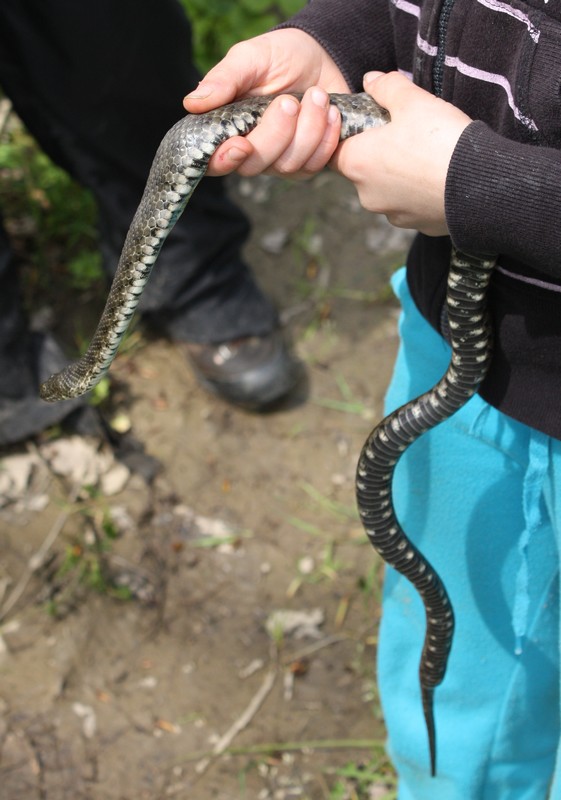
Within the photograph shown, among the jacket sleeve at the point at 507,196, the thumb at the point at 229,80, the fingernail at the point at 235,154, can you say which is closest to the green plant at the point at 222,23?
the thumb at the point at 229,80

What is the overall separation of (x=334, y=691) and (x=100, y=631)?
0.75m

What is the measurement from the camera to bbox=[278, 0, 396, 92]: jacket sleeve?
1645 millimetres

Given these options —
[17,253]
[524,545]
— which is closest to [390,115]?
[524,545]

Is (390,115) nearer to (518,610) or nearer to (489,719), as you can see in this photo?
(518,610)

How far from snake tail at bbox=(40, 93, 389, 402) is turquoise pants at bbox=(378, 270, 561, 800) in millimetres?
437

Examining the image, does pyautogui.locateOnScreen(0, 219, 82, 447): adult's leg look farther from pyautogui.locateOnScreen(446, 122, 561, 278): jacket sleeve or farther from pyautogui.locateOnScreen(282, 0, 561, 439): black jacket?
pyautogui.locateOnScreen(446, 122, 561, 278): jacket sleeve

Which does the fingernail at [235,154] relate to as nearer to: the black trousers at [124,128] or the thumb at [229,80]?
the thumb at [229,80]

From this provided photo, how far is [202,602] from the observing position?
9.55 feet

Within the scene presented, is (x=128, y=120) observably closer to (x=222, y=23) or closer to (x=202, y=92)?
(x=222, y=23)

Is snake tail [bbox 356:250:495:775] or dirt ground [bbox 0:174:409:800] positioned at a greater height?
snake tail [bbox 356:250:495:775]

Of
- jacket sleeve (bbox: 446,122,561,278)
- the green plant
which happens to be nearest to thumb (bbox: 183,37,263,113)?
jacket sleeve (bbox: 446,122,561,278)

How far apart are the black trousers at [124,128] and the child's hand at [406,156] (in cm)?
182


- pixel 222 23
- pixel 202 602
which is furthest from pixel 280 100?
pixel 222 23

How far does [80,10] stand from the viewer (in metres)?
2.96
